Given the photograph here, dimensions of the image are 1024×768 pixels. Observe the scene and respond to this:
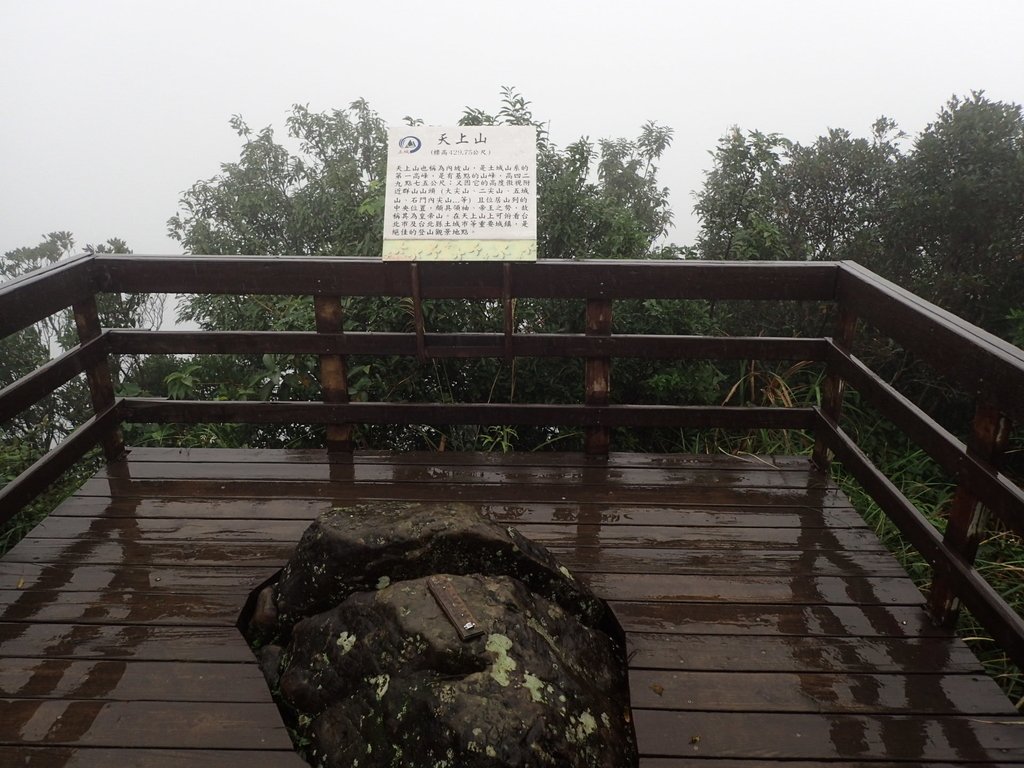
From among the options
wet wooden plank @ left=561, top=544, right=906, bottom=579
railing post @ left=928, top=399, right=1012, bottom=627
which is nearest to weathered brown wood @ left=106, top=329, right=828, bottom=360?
wet wooden plank @ left=561, top=544, right=906, bottom=579

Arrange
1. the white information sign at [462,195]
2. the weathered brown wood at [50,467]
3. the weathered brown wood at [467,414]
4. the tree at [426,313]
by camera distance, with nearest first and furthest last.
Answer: the weathered brown wood at [50,467] → the white information sign at [462,195] → the weathered brown wood at [467,414] → the tree at [426,313]

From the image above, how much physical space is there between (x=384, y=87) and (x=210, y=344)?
206 ft

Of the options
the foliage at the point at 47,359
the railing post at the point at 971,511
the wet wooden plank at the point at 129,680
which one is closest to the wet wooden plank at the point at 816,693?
the railing post at the point at 971,511

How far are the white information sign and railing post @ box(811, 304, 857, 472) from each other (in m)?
1.34

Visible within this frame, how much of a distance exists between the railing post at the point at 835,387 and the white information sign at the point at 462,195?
4.39 feet

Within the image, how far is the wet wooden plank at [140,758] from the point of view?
186 centimetres

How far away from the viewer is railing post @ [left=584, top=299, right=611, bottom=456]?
324cm

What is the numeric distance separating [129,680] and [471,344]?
1813 mm

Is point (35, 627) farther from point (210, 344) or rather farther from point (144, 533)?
point (210, 344)

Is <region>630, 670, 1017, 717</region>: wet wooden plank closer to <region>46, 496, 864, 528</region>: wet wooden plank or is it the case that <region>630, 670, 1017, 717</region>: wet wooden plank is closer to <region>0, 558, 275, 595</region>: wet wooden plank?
<region>46, 496, 864, 528</region>: wet wooden plank

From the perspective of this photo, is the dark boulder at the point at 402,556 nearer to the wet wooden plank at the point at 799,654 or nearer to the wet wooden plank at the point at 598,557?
the wet wooden plank at the point at 799,654

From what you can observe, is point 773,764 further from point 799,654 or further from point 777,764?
point 799,654

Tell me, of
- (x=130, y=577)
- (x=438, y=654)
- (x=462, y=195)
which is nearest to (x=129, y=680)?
(x=130, y=577)

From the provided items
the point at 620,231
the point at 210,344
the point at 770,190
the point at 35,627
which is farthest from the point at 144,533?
the point at 770,190
